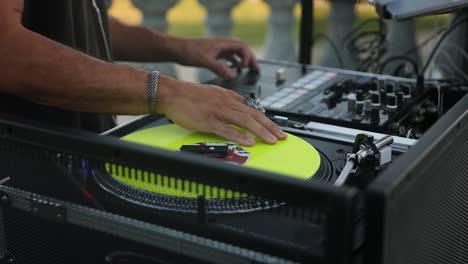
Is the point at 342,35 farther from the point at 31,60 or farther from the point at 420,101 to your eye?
the point at 31,60

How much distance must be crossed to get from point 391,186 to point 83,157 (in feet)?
1.06

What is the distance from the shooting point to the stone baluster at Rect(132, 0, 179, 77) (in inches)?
93.0

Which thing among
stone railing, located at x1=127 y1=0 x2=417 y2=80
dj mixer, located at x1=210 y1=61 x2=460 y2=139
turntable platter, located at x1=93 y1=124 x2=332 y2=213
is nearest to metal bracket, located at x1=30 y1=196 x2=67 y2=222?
turntable platter, located at x1=93 y1=124 x2=332 y2=213

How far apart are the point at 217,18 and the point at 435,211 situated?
179 cm

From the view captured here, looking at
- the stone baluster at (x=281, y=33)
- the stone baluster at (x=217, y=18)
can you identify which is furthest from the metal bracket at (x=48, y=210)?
the stone baluster at (x=281, y=33)

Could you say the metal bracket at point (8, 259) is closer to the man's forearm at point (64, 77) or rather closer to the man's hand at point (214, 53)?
the man's forearm at point (64, 77)

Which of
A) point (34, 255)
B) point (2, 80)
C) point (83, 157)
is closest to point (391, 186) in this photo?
point (83, 157)

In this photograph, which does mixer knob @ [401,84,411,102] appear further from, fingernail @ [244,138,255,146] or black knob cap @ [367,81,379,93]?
fingernail @ [244,138,255,146]

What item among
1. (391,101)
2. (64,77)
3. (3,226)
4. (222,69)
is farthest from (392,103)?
(3,226)

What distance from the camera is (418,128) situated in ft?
3.97

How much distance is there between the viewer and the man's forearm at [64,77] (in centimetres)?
95

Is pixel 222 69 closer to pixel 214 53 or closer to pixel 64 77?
pixel 214 53

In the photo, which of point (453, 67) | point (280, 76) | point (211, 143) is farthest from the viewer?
point (453, 67)

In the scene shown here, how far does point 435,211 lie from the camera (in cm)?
76
